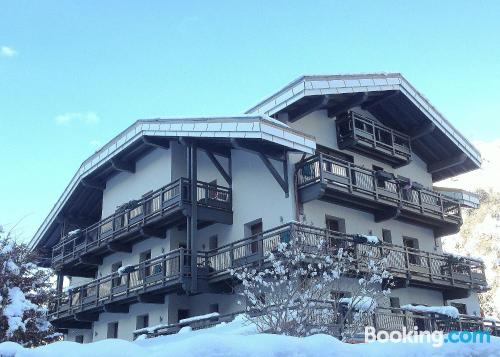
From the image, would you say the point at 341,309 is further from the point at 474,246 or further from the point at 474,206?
the point at 474,246

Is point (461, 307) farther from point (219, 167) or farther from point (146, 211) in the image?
point (146, 211)

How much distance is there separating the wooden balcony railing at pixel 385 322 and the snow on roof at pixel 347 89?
26.2 feet

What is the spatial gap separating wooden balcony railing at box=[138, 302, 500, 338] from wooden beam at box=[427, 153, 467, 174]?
7.83 metres

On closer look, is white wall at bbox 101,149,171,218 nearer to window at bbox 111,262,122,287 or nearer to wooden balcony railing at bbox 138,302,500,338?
window at bbox 111,262,122,287

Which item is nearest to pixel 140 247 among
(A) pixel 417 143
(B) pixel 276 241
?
(B) pixel 276 241

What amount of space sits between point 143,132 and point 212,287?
7106 millimetres

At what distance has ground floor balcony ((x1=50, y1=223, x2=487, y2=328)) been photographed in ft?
65.6

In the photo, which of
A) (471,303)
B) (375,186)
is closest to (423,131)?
(375,186)

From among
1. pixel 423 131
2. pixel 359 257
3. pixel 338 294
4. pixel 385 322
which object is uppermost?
pixel 423 131

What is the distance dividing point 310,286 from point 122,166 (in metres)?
14.8

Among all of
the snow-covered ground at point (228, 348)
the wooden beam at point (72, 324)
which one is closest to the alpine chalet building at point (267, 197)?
the wooden beam at point (72, 324)

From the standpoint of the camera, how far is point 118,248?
89.8 feet

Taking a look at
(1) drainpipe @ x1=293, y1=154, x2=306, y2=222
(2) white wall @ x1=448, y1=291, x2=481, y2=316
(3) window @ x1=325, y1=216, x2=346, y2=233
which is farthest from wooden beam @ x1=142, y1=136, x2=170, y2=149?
(2) white wall @ x1=448, y1=291, x2=481, y2=316

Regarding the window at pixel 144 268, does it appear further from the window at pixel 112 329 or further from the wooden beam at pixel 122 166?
the wooden beam at pixel 122 166
